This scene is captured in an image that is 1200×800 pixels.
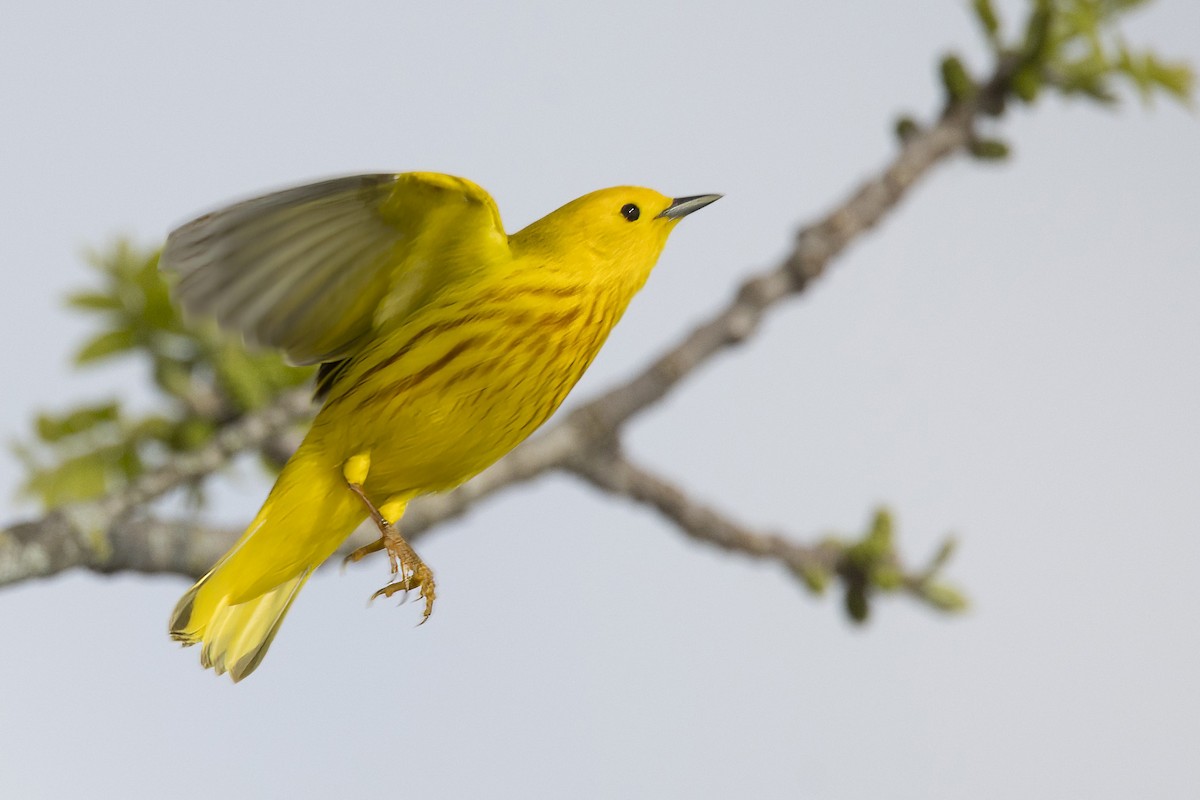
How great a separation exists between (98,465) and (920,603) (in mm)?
2657

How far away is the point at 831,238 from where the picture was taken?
352 centimetres

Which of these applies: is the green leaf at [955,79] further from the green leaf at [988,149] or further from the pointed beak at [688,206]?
the pointed beak at [688,206]

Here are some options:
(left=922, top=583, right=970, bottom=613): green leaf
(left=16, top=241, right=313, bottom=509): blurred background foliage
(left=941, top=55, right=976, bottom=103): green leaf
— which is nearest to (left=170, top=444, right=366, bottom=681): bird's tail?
(left=16, top=241, right=313, bottom=509): blurred background foliage

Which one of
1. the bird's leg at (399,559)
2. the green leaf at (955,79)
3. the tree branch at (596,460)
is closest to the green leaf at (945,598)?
the tree branch at (596,460)

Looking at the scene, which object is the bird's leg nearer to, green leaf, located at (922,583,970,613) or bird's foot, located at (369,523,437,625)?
bird's foot, located at (369,523,437,625)

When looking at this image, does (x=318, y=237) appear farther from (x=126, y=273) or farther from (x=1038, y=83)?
(x=1038, y=83)

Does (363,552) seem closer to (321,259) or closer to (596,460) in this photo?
(321,259)

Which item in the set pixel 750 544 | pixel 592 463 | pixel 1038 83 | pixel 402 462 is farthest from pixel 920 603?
pixel 402 462

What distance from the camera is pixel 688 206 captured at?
144cm

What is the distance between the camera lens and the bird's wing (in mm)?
1548

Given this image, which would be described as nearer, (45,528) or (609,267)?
(609,267)

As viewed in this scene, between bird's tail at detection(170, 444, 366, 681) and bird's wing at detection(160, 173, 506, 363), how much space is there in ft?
0.57

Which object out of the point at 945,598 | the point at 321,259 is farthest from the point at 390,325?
the point at 945,598

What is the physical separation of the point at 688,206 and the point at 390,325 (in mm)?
407
